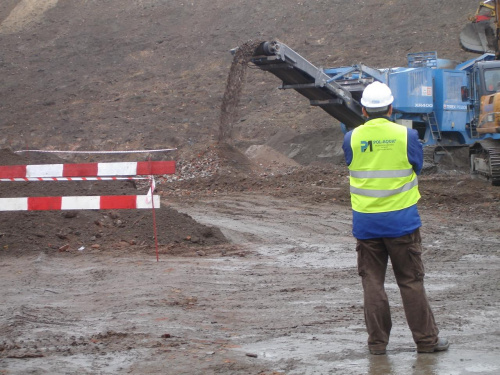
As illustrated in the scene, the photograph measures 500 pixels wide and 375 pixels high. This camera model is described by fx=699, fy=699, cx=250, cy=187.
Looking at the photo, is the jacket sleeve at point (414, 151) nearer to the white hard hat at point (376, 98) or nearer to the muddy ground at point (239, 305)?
the white hard hat at point (376, 98)

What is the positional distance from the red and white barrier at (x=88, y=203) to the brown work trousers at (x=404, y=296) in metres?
4.77

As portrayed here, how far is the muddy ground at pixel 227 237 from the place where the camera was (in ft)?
16.4

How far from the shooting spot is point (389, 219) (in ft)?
15.7

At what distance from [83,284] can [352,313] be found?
317cm

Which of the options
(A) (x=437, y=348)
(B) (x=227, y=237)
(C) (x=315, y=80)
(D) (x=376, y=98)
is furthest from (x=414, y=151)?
(C) (x=315, y=80)

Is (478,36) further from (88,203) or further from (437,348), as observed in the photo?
(437,348)

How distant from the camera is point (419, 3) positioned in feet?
102

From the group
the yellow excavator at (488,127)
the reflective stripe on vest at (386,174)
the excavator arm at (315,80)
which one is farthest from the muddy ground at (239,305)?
the excavator arm at (315,80)

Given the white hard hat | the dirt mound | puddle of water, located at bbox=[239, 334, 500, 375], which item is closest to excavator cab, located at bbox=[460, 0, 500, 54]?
the dirt mound

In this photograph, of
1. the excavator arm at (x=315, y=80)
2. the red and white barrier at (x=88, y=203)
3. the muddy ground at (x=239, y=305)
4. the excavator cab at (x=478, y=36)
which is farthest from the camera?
the excavator cab at (x=478, y=36)

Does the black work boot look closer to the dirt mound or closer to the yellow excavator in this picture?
the dirt mound

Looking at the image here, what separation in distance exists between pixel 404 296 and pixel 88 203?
17.9ft

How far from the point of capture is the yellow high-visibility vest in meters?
Result: 4.81

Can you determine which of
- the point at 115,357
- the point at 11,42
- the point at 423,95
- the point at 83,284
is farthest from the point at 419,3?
the point at 115,357
